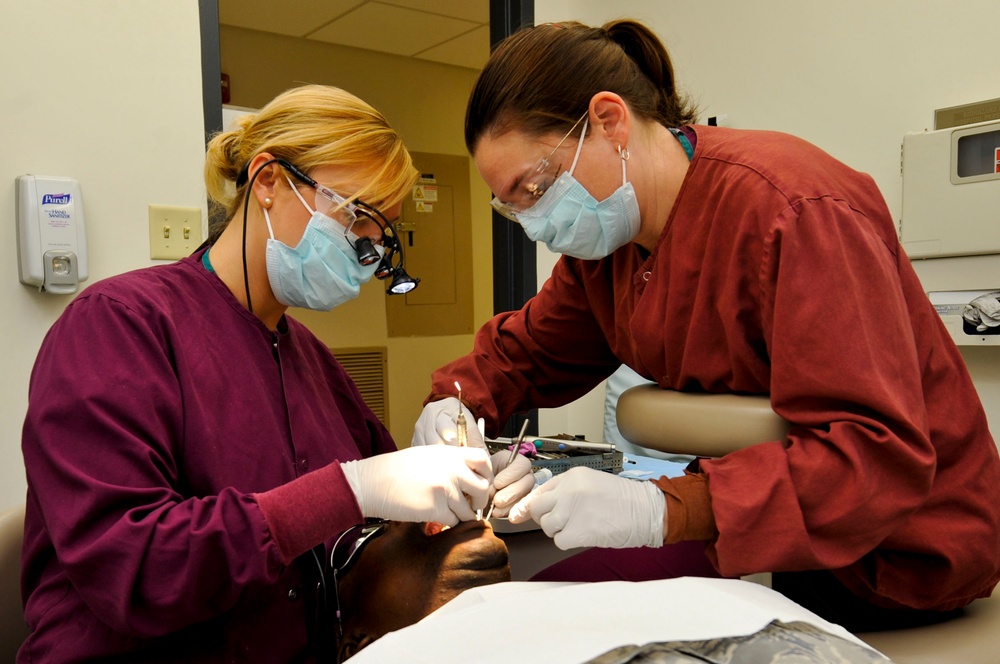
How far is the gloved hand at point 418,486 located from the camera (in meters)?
1.07

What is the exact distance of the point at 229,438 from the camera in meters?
1.15

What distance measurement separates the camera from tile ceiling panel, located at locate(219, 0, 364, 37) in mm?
4148

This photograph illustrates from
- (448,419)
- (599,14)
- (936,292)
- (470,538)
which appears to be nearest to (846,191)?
(470,538)

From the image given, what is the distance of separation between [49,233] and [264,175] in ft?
2.71

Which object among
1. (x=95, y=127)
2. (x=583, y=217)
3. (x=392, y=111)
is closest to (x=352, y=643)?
(x=583, y=217)

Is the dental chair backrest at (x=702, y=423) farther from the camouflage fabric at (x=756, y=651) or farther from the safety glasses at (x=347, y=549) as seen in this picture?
the safety glasses at (x=347, y=549)

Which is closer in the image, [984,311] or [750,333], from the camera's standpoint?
[750,333]

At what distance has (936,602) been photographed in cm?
99

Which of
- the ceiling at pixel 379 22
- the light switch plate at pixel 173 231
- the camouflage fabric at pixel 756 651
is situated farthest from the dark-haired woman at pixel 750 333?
the ceiling at pixel 379 22

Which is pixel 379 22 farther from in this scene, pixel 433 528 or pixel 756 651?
pixel 756 651

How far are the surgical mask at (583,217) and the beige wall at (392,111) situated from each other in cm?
333

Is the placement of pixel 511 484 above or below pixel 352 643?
above

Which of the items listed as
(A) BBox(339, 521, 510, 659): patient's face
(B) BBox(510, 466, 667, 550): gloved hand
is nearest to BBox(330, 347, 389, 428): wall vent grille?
(A) BBox(339, 521, 510, 659): patient's face

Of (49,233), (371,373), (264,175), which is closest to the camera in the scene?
(264,175)
